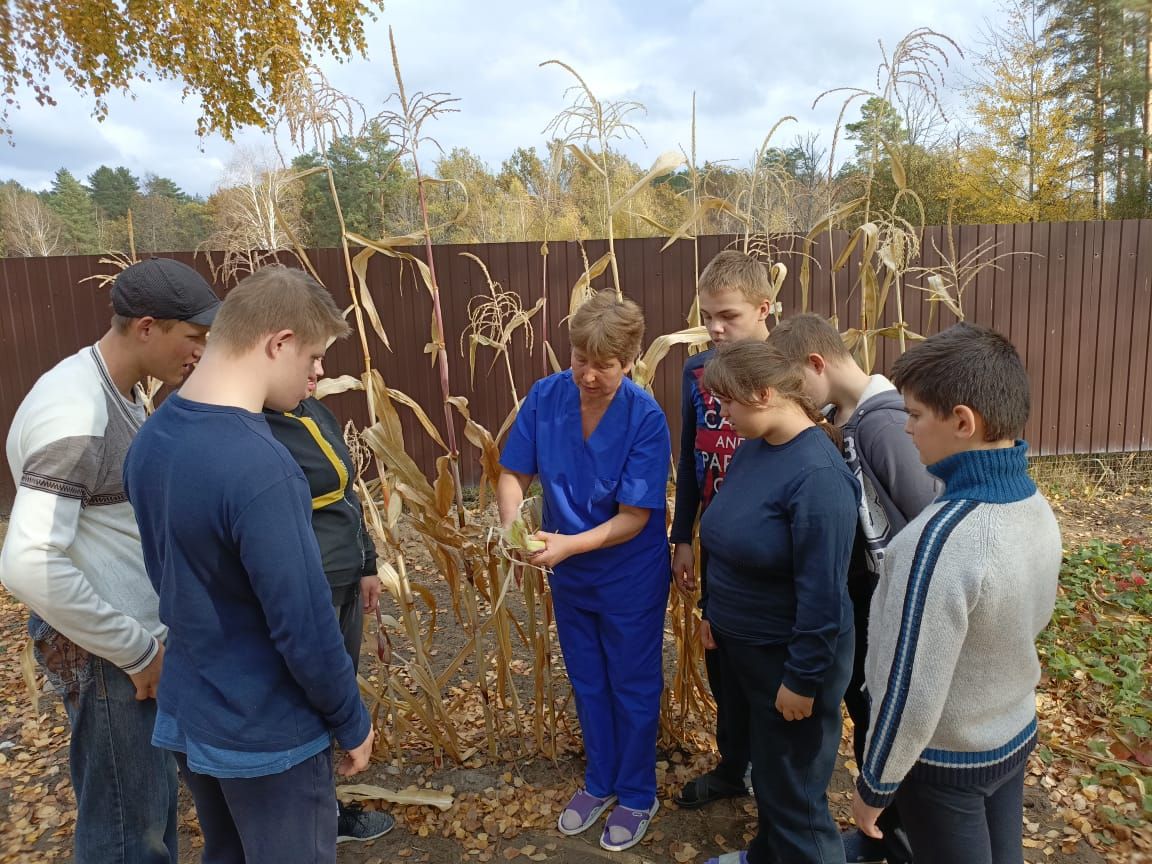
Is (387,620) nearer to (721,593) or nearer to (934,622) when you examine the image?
(721,593)

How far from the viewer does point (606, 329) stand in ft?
5.43

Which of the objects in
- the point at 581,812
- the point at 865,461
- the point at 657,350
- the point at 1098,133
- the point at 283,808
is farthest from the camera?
the point at 1098,133

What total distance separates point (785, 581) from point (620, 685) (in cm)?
66

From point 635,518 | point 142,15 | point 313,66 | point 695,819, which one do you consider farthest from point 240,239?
point 142,15

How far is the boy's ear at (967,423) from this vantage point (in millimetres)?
1090

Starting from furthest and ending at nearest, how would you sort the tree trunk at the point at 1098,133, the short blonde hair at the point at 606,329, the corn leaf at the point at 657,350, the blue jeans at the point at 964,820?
1. the tree trunk at the point at 1098,133
2. the corn leaf at the point at 657,350
3. the short blonde hair at the point at 606,329
4. the blue jeans at the point at 964,820

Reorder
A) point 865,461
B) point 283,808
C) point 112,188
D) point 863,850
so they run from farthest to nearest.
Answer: point 112,188 → point 863,850 → point 865,461 → point 283,808

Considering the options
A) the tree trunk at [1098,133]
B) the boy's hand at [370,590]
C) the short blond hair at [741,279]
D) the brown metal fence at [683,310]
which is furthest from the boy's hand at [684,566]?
the tree trunk at [1098,133]

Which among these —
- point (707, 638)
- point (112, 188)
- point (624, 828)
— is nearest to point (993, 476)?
point (707, 638)

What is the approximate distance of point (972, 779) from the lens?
1.12 metres

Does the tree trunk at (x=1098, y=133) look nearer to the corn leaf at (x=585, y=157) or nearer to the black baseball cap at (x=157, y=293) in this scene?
the corn leaf at (x=585, y=157)

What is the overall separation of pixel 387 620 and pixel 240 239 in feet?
7.05

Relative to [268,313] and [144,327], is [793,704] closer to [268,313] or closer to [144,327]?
[268,313]

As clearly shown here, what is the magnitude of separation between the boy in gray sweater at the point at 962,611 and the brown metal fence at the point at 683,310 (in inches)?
187
